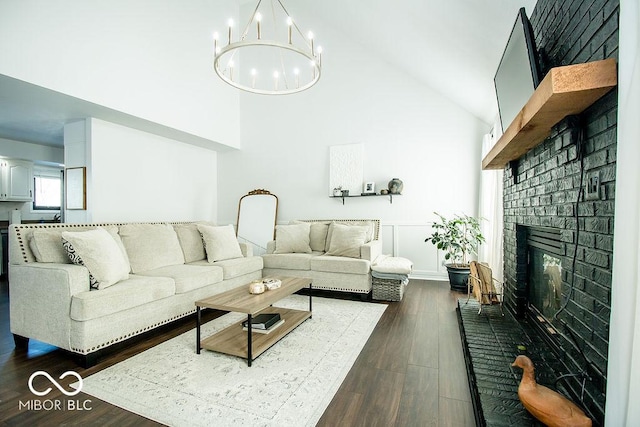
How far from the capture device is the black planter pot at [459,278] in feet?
12.9

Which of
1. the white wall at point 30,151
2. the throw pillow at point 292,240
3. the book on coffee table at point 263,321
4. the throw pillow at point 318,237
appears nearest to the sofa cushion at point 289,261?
the throw pillow at point 292,240

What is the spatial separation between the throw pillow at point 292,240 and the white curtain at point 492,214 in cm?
234

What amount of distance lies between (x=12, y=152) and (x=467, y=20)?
7.33 meters

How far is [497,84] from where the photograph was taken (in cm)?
244

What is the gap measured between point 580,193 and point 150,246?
3456 mm

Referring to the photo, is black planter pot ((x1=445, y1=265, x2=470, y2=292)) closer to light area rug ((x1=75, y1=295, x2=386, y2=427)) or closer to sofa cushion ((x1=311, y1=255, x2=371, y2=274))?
sofa cushion ((x1=311, y1=255, x2=371, y2=274))

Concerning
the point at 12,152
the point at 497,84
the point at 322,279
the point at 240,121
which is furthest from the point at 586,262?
the point at 12,152

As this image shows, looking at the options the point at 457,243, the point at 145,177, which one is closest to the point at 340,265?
the point at 457,243

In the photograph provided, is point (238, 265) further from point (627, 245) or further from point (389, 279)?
point (627, 245)

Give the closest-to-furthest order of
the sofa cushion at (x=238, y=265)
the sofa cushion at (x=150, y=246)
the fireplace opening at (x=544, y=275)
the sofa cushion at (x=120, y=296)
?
the fireplace opening at (x=544, y=275), the sofa cushion at (x=120, y=296), the sofa cushion at (x=150, y=246), the sofa cushion at (x=238, y=265)

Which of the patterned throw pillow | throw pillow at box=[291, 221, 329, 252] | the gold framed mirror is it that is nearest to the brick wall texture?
throw pillow at box=[291, 221, 329, 252]

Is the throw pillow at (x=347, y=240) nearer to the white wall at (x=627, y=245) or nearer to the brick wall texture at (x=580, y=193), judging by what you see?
the brick wall texture at (x=580, y=193)

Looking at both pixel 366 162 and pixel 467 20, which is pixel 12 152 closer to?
pixel 366 162

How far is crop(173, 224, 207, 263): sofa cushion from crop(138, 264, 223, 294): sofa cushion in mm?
370
